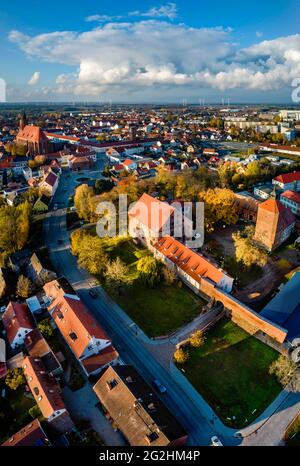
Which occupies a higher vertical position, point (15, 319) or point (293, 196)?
point (293, 196)

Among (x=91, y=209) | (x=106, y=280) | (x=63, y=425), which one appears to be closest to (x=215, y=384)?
(x=63, y=425)

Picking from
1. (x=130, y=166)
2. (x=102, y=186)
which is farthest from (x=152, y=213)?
(x=130, y=166)

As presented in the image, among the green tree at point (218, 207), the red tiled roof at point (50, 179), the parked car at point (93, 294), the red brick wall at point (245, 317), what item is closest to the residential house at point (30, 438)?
the parked car at point (93, 294)

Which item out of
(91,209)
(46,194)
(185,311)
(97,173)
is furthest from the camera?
(97,173)

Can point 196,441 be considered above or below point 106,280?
below

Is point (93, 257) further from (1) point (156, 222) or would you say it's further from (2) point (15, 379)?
(2) point (15, 379)

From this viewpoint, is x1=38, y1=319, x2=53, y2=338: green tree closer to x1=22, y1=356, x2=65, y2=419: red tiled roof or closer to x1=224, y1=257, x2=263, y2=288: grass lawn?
x1=22, y1=356, x2=65, y2=419: red tiled roof
